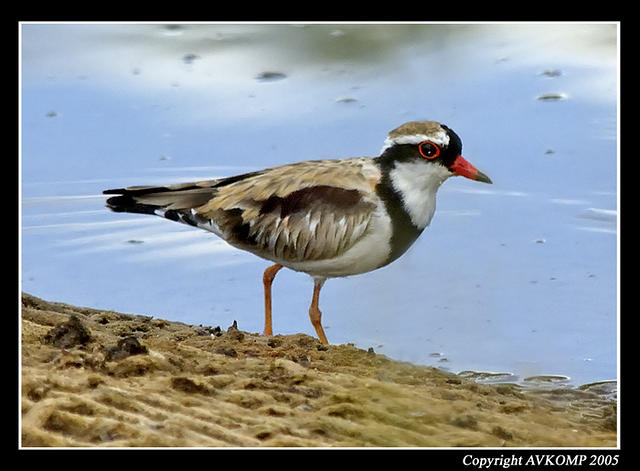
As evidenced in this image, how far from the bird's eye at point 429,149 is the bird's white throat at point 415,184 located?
65 millimetres

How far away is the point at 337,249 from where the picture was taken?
25.5 ft

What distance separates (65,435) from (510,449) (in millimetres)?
2300

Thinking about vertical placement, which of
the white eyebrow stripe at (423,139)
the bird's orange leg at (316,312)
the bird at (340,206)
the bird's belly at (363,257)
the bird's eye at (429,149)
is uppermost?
the white eyebrow stripe at (423,139)

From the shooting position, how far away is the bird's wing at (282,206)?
7746mm

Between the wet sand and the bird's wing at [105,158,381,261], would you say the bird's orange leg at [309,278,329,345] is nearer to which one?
the bird's wing at [105,158,381,261]

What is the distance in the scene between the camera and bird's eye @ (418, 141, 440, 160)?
780cm

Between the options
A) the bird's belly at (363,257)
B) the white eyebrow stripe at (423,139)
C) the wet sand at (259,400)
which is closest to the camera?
the wet sand at (259,400)

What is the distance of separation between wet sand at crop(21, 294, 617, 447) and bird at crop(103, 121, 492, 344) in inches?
30.2

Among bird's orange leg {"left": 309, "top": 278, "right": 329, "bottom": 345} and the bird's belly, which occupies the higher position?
the bird's belly

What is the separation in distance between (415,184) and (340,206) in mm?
564

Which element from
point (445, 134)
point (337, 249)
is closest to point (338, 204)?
point (337, 249)

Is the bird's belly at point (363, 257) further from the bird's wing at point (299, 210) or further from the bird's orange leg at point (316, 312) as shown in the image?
the bird's orange leg at point (316, 312)

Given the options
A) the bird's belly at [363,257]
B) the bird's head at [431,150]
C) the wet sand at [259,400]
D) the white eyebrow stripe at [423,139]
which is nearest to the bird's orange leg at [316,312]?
the bird's belly at [363,257]

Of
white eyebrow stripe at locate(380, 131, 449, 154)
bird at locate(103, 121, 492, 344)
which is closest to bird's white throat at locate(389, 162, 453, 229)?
bird at locate(103, 121, 492, 344)
